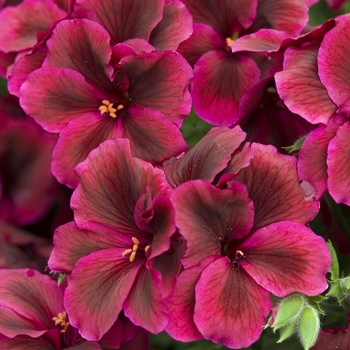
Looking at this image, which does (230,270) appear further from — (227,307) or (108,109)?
(108,109)

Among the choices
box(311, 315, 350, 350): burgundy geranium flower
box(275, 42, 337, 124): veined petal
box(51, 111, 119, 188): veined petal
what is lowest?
box(311, 315, 350, 350): burgundy geranium flower

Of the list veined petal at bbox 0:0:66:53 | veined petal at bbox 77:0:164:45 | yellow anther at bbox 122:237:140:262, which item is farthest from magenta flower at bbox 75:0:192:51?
yellow anther at bbox 122:237:140:262

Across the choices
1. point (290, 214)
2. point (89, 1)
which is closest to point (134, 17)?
point (89, 1)

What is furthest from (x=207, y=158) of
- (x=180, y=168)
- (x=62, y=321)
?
(x=62, y=321)

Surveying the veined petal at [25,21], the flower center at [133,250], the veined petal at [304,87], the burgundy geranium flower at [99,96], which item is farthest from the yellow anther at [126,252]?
the veined petal at [25,21]

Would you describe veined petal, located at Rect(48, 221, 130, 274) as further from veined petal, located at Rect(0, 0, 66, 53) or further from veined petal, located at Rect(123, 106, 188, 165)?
veined petal, located at Rect(0, 0, 66, 53)

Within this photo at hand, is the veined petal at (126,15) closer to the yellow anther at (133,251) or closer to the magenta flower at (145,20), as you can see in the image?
the magenta flower at (145,20)

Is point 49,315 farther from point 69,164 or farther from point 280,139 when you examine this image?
point 280,139

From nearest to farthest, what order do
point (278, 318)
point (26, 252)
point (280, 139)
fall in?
1. point (278, 318)
2. point (280, 139)
3. point (26, 252)
